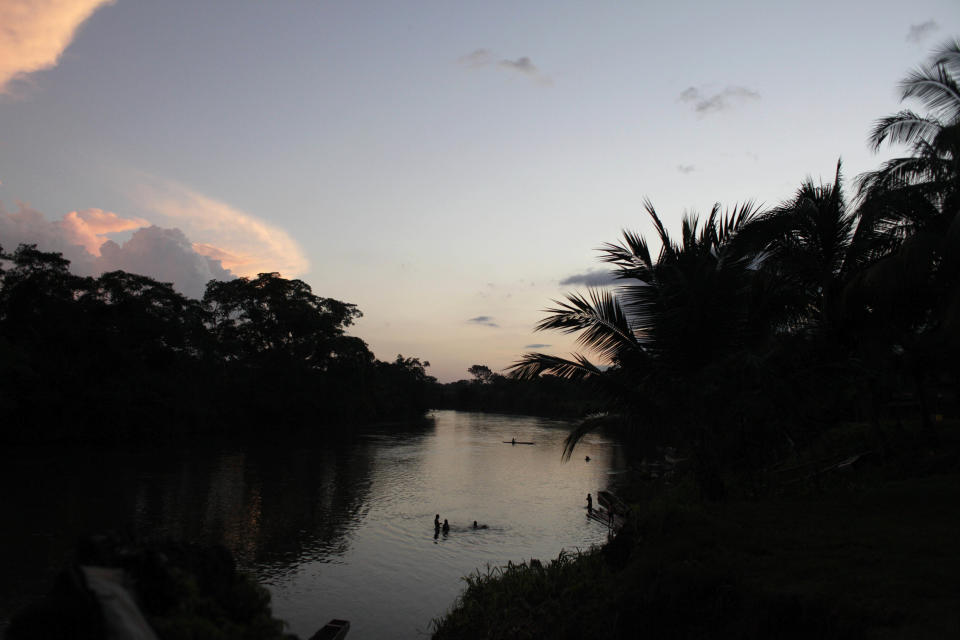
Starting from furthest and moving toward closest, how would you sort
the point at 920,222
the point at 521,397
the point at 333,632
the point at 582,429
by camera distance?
the point at 521,397 → the point at 920,222 → the point at 582,429 → the point at 333,632

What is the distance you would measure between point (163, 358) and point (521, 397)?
74299 millimetres

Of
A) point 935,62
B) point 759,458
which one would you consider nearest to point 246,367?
point 759,458

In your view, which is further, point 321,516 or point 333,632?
point 321,516

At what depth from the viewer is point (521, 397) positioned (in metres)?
112

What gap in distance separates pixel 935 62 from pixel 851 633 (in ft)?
43.0

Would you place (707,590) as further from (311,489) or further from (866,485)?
(311,489)

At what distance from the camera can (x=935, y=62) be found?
13.1 m

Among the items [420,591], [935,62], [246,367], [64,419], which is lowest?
[420,591]

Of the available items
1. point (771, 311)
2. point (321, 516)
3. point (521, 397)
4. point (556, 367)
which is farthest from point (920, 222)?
point (521, 397)

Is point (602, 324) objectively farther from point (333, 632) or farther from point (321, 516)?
point (321, 516)

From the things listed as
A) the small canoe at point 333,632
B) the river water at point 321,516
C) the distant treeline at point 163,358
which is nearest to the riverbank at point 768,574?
the small canoe at point 333,632

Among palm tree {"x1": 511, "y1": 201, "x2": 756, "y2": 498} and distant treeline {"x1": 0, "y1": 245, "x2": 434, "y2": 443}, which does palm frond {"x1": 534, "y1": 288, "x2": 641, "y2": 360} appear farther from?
distant treeline {"x1": 0, "y1": 245, "x2": 434, "y2": 443}

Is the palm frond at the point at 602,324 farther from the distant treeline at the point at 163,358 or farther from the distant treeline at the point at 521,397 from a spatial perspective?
the distant treeline at the point at 163,358

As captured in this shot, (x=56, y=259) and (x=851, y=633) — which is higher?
(x=56, y=259)
